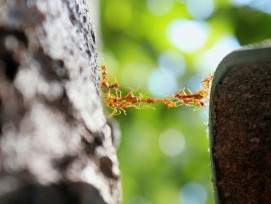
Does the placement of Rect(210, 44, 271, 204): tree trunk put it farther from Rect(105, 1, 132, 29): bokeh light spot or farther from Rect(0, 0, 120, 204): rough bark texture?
Rect(105, 1, 132, 29): bokeh light spot

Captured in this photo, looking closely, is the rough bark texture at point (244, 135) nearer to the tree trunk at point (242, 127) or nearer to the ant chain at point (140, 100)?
the tree trunk at point (242, 127)

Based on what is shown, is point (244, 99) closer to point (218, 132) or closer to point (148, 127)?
point (218, 132)

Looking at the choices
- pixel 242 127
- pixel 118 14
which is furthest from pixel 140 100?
pixel 118 14

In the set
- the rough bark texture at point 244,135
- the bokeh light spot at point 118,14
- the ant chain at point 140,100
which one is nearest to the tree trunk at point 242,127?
the rough bark texture at point 244,135

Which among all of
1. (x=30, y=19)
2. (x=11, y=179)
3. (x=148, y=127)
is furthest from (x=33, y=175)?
(x=148, y=127)

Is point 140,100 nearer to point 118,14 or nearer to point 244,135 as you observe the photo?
point 244,135

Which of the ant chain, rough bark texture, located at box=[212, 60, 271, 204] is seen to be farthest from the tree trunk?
the ant chain
